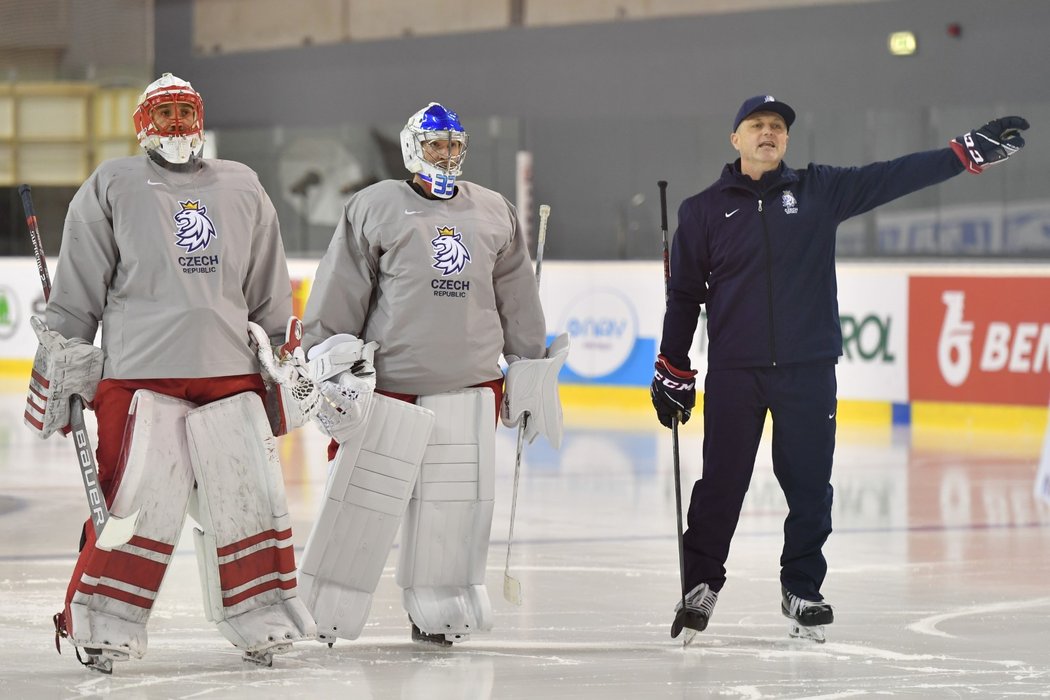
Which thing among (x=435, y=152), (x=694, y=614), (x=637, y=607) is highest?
(x=435, y=152)

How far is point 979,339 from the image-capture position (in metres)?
10.7

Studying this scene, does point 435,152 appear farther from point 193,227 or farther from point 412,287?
point 193,227

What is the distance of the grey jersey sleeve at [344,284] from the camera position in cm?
470

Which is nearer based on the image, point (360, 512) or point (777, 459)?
Answer: point (360, 512)

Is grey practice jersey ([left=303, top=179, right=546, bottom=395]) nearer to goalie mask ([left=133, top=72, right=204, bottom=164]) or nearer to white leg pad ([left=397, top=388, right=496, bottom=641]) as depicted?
white leg pad ([left=397, top=388, right=496, bottom=641])

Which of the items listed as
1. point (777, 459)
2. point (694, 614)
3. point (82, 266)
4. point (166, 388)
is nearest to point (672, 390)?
point (777, 459)

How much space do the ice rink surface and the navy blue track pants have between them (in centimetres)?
21

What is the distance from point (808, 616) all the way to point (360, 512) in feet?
4.22

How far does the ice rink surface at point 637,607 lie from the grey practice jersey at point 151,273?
2.70 feet

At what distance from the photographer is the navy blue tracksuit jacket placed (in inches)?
185

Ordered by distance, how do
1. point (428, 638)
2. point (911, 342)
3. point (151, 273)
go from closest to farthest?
point (151, 273) → point (428, 638) → point (911, 342)

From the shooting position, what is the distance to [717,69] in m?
15.6

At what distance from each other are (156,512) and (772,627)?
1870 mm

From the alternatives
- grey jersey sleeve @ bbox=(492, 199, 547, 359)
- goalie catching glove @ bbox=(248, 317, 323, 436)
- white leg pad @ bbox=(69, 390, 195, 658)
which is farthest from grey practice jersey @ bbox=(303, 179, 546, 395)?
white leg pad @ bbox=(69, 390, 195, 658)
